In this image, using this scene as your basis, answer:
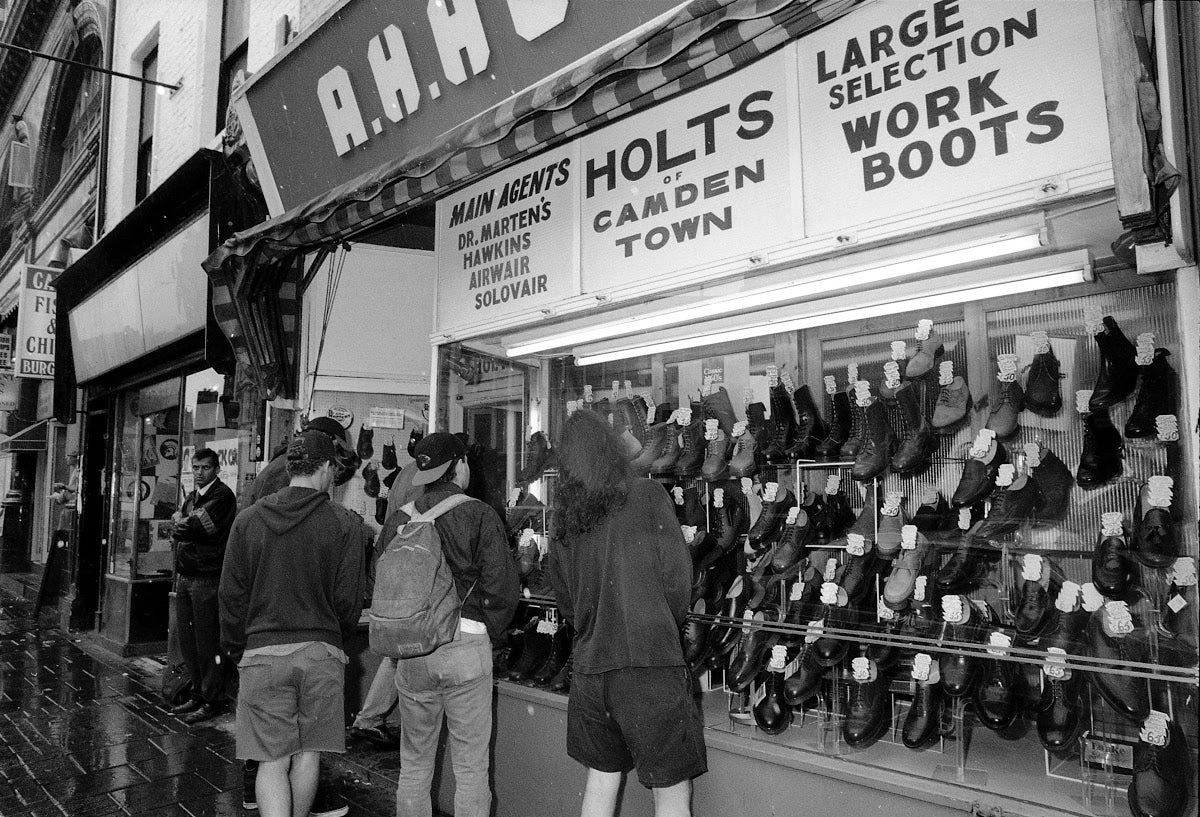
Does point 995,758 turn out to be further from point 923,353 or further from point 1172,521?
point 923,353

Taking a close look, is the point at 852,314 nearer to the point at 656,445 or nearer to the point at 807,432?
the point at 807,432

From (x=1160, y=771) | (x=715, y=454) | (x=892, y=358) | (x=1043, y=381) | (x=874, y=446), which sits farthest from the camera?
(x=715, y=454)

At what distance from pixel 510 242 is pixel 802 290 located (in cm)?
171

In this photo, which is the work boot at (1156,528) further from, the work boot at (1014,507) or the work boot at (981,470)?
the work boot at (981,470)

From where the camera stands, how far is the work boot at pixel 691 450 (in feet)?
13.0

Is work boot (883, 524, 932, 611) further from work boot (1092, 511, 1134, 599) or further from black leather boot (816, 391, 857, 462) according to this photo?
work boot (1092, 511, 1134, 599)

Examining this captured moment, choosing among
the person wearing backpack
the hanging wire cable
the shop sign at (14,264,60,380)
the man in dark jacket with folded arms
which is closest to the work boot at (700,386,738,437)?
the person wearing backpack

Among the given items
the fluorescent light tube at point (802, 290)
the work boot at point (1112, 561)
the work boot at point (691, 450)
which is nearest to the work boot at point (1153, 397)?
the work boot at point (1112, 561)

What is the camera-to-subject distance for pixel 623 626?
274 cm

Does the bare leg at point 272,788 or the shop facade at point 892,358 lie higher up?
the shop facade at point 892,358

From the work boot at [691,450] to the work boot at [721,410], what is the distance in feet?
0.20

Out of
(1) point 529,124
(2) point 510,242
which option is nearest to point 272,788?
(2) point 510,242

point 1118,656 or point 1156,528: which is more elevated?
point 1156,528

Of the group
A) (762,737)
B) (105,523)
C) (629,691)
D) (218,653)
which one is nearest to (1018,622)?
(762,737)
